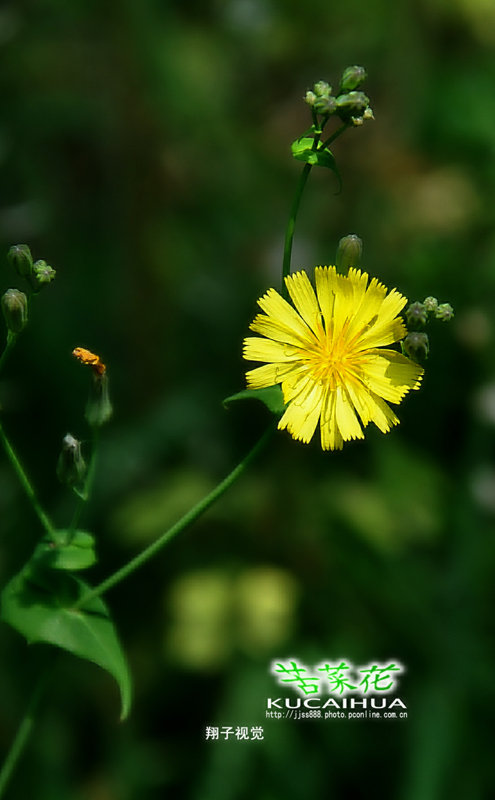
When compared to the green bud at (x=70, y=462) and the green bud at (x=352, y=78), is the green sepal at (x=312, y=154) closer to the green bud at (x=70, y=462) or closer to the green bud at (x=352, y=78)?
the green bud at (x=352, y=78)

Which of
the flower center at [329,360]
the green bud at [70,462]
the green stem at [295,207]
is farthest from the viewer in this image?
the flower center at [329,360]

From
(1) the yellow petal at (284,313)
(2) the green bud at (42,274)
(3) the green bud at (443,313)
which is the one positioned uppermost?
(2) the green bud at (42,274)

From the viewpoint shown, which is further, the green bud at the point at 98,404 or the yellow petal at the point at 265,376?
the green bud at the point at 98,404

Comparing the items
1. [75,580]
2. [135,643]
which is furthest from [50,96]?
[75,580]

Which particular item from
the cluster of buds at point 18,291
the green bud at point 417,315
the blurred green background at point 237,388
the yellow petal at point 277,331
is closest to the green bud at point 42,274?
the cluster of buds at point 18,291

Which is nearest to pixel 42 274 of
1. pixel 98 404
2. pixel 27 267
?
pixel 27 267

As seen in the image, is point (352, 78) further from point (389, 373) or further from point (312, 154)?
point (389, 373)

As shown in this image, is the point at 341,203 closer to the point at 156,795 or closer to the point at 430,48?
the point at 430,48

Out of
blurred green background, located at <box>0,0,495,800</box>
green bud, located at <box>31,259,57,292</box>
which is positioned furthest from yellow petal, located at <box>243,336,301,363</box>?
blurred green background, located at <box>0,0,495,800</box>
